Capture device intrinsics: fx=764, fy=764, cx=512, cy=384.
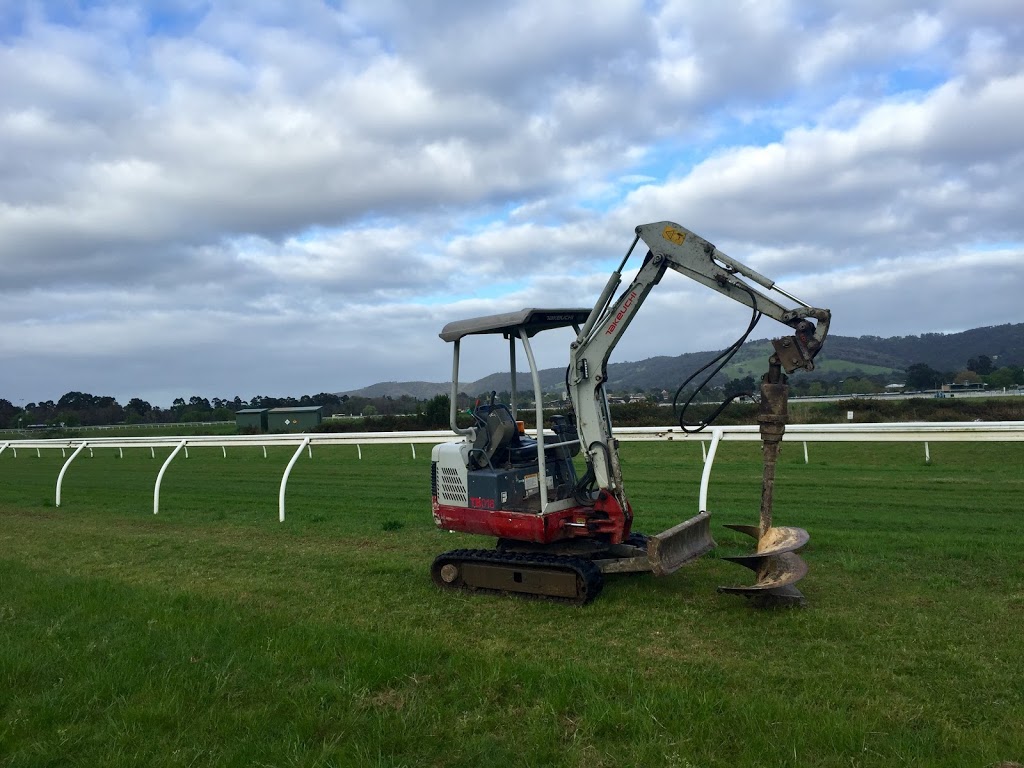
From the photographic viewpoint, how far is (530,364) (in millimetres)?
7598

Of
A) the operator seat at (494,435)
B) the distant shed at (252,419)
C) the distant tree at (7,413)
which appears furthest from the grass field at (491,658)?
the distant tree at (7,413)

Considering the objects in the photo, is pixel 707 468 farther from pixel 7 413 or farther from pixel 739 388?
pixel 7 413

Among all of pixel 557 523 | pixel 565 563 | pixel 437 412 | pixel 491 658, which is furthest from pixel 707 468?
pixel 437 412

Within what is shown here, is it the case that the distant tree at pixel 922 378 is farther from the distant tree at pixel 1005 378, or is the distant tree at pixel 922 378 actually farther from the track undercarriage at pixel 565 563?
the track undercarriage at pixel 565 563

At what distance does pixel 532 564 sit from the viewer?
7281mm

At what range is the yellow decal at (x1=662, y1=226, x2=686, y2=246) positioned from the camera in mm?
7293

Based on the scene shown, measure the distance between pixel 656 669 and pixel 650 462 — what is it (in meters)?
17.1

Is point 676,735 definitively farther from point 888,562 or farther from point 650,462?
point 650,462

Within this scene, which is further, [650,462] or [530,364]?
[650,462]

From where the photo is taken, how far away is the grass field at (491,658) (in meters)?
4.04

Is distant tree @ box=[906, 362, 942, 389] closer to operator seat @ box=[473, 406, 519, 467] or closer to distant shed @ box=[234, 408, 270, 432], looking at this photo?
distant shed @ box=[234, 408, 270, 432]

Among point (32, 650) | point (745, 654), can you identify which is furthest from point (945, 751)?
point (32, 650)

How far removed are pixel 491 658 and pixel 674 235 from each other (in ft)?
13.9

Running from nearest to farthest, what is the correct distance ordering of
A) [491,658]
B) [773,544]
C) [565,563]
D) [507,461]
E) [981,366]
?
[491,658]
[773,544]
[565,563]
[507,461]
[981,366]
